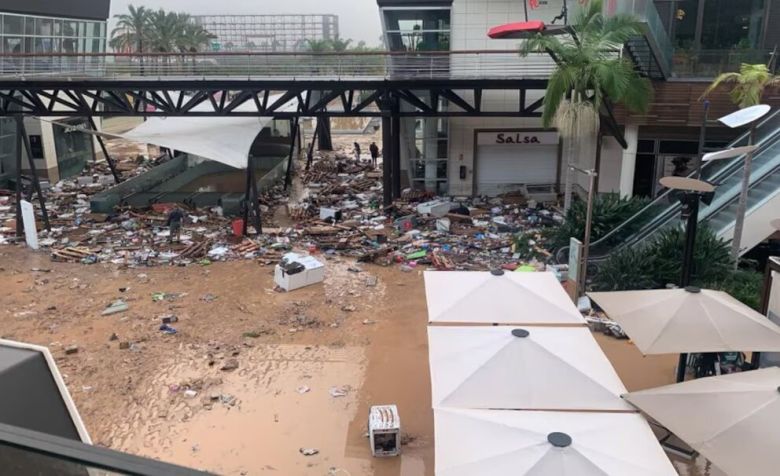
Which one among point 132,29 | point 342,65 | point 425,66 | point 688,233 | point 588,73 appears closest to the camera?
Answer: point 688,233

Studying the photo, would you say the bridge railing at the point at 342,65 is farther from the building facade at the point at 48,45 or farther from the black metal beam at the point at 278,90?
the building facade at the point at 48,45

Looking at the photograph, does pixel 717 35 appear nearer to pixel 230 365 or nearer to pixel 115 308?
pixel 230 365

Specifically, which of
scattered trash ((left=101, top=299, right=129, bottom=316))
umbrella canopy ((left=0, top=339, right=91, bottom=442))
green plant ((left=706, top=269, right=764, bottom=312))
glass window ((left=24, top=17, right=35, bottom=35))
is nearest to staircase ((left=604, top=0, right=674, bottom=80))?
green plant ((left=706, top=269, right=764, bottom=312))

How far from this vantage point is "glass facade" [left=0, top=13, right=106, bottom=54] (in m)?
24.5

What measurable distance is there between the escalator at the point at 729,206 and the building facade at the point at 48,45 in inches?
747

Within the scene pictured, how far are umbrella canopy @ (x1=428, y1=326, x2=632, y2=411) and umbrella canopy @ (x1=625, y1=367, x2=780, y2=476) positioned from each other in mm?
457

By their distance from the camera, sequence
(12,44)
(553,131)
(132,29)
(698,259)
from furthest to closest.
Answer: (132,29) → (12,44) → (553,131) → (698,259)

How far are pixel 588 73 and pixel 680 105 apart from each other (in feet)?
12.2

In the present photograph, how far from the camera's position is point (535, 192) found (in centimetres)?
2184

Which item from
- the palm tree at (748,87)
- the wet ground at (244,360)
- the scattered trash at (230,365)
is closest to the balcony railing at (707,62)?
the palm tree at (748,87)

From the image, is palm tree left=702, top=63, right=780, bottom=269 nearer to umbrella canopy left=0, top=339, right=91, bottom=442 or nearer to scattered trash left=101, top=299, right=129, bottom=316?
scattered trash left=101, top=299, right=129, bottom=316

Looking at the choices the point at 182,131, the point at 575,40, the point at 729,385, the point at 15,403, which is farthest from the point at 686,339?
the point at 182,131

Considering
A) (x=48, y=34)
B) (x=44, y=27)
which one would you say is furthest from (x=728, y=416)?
(x=48, y=34)

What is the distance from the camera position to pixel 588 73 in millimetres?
14406
